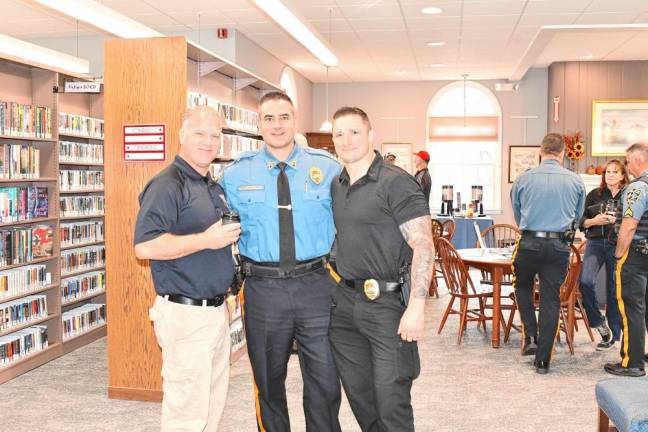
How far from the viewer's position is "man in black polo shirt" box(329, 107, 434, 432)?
9.28ft

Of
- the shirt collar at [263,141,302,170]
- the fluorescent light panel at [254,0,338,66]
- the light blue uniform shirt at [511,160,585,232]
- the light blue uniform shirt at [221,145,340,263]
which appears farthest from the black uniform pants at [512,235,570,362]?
the fluorescent light panel at [254,0,338,66]

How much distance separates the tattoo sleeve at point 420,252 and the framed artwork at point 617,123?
1050 cm

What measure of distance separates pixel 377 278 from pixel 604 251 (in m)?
4.32

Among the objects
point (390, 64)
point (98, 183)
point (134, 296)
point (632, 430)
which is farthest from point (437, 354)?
point (390, 64)

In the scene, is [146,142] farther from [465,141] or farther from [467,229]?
[465,141]

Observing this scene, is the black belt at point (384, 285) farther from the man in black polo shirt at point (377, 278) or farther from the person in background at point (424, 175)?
the person in background at point (424, 175)

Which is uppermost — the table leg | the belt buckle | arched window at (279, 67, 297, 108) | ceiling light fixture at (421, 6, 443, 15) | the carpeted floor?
ceiling light fixture at (421, 6, 443, 15)

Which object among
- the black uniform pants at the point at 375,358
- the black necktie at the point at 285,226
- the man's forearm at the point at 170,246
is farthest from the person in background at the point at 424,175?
the man's forearm at the point at 170,246

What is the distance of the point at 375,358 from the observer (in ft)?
9.41

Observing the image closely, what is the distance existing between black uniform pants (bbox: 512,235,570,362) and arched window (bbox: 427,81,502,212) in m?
8.61

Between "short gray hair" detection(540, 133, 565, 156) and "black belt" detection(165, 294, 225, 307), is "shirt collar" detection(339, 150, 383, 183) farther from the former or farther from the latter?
"short gray hair" detection(540, 133, 565, 156)

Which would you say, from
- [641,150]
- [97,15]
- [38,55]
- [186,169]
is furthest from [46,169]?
[641,150]

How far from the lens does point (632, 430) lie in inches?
114

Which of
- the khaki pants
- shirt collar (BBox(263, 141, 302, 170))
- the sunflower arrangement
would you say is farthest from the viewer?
the sunflower arrangement
